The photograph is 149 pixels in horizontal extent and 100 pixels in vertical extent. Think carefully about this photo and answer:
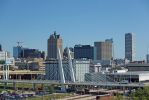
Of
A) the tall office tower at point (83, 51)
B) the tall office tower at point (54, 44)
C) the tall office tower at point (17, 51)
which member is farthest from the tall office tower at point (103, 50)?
the tall office tower at point (17, 51)

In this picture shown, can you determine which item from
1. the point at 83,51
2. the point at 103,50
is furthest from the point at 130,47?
the point at 83,51

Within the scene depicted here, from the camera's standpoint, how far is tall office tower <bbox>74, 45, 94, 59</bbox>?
138 m

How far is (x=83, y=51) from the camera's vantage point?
138750 mm

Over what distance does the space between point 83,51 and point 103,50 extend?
41.8 ft

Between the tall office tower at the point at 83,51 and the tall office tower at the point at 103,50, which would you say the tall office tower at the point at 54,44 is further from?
the tall office tower at the point at 103,50

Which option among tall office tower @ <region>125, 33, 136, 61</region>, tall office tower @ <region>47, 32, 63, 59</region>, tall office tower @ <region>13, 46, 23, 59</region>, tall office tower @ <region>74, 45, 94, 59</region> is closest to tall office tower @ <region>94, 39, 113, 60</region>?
tall office tower @ <region>74, 45, 94, 59</region>

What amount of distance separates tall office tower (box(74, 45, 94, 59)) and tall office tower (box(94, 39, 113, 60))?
363 centimetres

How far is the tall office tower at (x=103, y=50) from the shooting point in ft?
479

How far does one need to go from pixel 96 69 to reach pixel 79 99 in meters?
56.6

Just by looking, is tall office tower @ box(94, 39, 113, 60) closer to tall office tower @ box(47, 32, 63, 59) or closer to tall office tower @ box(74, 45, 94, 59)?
tall office tower @ box(74, 45, 94, 59)

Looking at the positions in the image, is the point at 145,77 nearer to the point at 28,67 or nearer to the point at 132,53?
the point at 28,67

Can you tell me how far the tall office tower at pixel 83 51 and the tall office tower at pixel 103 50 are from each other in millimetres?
3631

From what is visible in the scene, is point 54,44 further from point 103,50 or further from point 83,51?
point 103,50

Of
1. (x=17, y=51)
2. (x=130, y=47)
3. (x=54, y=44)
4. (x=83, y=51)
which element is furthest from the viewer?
(x=17, y=51)
